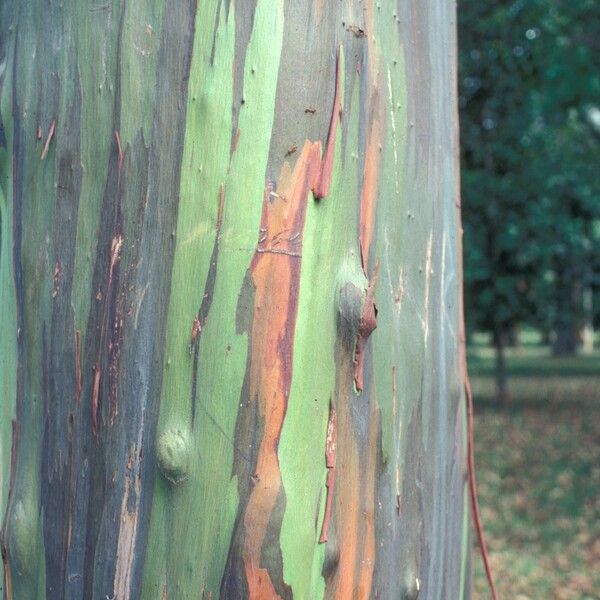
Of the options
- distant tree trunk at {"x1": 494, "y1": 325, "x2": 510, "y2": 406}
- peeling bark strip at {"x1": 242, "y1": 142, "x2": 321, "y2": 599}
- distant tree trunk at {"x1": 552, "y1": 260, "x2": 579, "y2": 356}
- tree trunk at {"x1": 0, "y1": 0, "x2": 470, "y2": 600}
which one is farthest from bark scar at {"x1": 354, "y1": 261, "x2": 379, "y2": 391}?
distant tree trunk at {"x1": 552, "y1": 260, "x2": 579, "y2": 356}

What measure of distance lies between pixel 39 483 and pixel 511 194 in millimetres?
15160

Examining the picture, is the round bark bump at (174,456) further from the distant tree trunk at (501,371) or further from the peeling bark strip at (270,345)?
the distant tree trunk at (501,371)

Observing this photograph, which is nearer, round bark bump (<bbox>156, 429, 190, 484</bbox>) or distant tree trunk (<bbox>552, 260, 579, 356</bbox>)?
round bark bump (<bbox>156, 429, 190, 484</bbox>)

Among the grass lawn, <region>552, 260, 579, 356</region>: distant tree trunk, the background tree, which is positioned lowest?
the grass lawn

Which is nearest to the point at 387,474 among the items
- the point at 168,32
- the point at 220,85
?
the point at 220,85

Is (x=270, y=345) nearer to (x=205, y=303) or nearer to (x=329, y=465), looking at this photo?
(x=205, y=303)

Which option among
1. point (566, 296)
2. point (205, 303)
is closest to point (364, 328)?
point (205, 303)

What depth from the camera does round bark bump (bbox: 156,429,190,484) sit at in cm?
157

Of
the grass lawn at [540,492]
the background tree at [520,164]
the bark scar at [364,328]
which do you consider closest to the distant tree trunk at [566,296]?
the background tree at [520,164]

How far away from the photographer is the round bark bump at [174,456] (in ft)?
5.15

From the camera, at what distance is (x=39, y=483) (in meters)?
1.68

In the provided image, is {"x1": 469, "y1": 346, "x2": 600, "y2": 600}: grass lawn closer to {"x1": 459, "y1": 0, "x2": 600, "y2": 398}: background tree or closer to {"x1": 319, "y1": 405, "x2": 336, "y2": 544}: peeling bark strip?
{"x1": 459, "y1": 0, "x2": 600, "y2": 398}: background tree

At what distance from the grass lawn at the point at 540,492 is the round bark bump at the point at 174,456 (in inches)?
216

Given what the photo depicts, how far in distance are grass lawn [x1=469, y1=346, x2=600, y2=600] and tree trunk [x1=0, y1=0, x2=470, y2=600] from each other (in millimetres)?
5396
